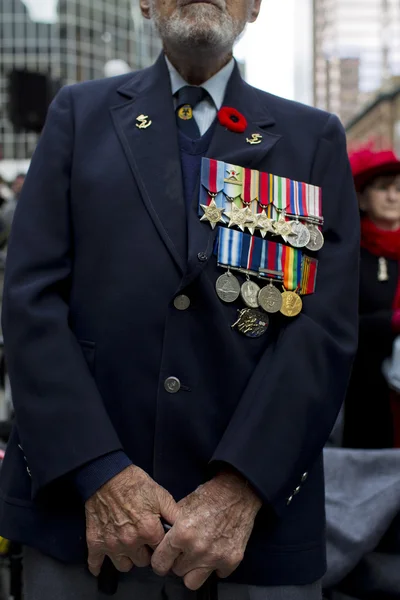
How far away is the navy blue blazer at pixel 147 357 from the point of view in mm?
1765

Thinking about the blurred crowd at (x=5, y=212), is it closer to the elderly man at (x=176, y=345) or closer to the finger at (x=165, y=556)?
the elderly man at (x=176, y=345)

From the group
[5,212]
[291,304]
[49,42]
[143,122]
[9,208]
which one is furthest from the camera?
[49,42]

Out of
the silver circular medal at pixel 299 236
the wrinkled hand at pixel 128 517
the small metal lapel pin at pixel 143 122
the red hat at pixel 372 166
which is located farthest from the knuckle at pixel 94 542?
the red hat at pixel 372 166

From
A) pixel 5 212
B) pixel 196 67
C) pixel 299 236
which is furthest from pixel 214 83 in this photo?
pixel 5 212

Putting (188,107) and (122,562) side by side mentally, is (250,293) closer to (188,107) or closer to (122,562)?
(188,107)

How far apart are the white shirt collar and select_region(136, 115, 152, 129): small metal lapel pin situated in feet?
0.42

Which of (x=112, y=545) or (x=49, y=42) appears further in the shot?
(x=49, y=42)

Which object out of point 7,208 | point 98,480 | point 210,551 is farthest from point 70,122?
point 7,208

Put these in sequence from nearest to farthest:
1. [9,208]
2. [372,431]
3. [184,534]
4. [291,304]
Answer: [184,534]
[291,304]
[372,431]
[9,208]

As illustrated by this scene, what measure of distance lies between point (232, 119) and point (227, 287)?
42 centimetres

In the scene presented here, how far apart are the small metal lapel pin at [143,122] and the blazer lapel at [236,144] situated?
157 millimetres

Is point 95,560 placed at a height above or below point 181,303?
below

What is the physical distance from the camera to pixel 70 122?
6.46 ft

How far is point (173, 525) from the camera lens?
169 cm
